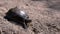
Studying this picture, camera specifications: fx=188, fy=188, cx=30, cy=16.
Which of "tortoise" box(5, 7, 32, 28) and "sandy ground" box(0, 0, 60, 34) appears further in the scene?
"tortoise" box(5, 7, 32, 28)

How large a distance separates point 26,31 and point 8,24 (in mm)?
465

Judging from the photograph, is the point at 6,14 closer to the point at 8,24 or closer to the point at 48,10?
the point at 8,24

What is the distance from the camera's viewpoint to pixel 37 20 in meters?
4.94

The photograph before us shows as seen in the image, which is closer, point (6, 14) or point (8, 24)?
point (8, 24)

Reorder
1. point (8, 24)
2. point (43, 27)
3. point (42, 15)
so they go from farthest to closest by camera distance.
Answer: point (42, 15) → point (43, 27) → point (8, 24)

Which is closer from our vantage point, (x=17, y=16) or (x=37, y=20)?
(x=17, y=16)

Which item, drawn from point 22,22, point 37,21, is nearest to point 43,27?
point 37,21

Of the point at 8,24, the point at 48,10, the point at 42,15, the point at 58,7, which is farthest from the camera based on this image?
the point at 58,7

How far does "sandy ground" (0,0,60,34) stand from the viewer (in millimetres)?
4043

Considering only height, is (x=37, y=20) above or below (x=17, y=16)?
below

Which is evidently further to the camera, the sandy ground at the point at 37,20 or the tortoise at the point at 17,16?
the tortoise at the point at 17,16

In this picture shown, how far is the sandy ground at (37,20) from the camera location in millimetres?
4043

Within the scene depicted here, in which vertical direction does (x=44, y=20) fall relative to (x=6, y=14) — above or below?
below

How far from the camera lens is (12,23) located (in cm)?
427
